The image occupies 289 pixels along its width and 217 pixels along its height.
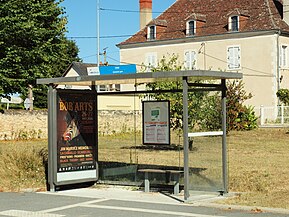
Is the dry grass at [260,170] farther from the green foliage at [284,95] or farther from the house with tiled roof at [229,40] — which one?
the house with tiled roof at [229,40]

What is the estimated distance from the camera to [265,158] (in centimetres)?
2284

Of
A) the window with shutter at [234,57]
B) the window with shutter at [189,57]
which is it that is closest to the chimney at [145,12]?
the window with shutter at [189,57]

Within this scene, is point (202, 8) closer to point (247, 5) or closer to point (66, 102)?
point (247, 5)

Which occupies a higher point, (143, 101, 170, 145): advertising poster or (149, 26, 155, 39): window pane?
(149, 26, 155, 39): window pane

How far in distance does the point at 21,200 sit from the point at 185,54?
44508 mm

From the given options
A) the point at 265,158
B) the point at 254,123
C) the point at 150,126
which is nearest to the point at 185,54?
the point at 254,123

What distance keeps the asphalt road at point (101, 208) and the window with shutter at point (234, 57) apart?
40702mm

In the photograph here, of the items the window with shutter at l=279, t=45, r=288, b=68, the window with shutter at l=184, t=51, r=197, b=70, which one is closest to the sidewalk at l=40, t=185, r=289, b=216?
the window with shutter at l=279, t=45, r=288, b=68

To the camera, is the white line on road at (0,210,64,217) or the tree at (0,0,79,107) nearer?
the white line on road at (0,210,64,217)

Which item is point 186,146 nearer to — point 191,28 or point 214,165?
point 214,165

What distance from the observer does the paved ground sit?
39.2 feet

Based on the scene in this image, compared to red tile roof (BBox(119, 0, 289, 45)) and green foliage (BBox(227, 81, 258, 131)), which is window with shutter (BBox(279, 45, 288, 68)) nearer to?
red tile roof (BBox(119, 0, 289, 45))

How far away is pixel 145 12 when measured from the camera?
64062mm

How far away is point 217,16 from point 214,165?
43.7 meters
